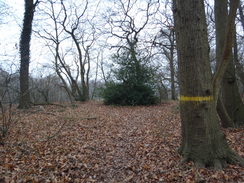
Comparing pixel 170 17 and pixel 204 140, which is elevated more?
pixel 170 17

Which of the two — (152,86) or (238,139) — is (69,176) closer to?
(238,139)

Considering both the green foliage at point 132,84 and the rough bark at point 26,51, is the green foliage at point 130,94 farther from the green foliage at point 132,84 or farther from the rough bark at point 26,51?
the rough bark at point 26,51

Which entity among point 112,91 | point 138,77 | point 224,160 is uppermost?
point 138,77

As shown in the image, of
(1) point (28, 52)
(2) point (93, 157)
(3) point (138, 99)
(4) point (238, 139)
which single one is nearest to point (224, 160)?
(4) point (238, 139)

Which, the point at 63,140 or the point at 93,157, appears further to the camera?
the point at 63,140

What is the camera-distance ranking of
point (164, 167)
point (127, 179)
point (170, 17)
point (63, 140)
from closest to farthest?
point (127, 179) → point (164, 167) → point (63, 140) → point (170, 17)

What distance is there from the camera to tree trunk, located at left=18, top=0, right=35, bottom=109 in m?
9.30

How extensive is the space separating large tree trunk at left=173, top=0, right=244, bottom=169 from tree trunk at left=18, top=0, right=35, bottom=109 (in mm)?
8728

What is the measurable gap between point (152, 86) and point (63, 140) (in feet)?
30.1

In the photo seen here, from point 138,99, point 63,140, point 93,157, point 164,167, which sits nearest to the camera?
point 164,167

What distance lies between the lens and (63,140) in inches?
194

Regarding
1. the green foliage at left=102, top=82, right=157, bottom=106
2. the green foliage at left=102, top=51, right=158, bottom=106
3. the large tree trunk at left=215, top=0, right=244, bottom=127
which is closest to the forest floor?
the large tree trunk at left=215, top=0, right=244, bottom=127

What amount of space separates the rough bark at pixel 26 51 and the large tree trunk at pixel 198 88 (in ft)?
28.6

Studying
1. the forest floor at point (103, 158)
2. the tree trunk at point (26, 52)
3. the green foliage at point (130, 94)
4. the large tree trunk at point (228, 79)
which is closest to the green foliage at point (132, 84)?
the green foliage at point (130, 94)
